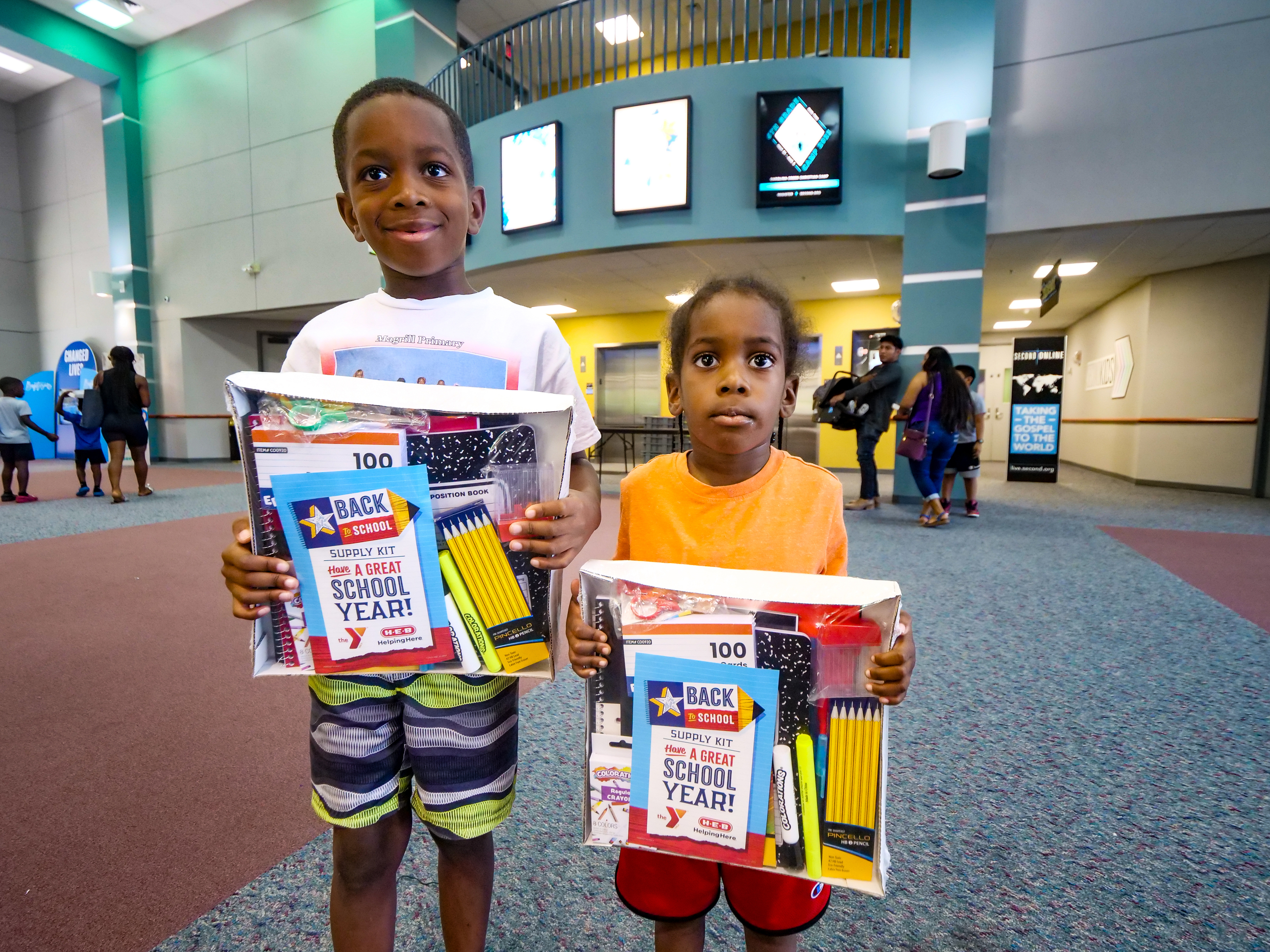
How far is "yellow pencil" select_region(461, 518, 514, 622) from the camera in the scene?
0.61m

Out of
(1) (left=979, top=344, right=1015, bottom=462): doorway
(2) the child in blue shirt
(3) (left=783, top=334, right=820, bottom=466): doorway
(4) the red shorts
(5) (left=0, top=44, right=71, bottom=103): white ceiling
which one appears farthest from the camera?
(1) (left=979, top=344, right=1015, bottom=462): doorway

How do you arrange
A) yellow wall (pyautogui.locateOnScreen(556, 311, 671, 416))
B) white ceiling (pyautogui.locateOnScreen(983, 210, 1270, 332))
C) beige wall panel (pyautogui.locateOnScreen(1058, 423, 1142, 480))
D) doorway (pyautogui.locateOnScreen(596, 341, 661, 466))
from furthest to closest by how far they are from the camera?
doorway (pyautogui.locateOnScreen(596, 341, 661, 466))
yellow wall (pyautogui.locateOnScreen(556, 311, 671, 416))
beige wall panel (pyautogui.locateOnScreen(1058, 423, 1142, 480))
white ceiling (pyautogui.locateOnScreen(983, 210, 1270, 332))

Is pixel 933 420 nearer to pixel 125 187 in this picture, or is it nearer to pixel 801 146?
pixel 801 146

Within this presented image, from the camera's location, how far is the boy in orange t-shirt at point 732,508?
75 centimetres

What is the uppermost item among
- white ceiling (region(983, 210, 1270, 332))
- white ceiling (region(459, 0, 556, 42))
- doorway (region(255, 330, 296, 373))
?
white ceiling (region(459, 0, 556, 42))

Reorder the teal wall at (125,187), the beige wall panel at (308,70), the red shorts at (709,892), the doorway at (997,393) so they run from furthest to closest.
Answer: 1. the doorway at (997,393)
2. the teal wall at (125,187)
3. the beige wall panel at (308,70)
4. the red shorts at (709,892)

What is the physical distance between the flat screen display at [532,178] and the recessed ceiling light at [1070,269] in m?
5.25

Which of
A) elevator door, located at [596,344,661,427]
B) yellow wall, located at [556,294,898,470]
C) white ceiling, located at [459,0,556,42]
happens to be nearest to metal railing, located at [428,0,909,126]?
white ceiling, located at [459,0,556,42]

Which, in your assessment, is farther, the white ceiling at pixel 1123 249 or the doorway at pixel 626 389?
the doorway at pixel 626 389

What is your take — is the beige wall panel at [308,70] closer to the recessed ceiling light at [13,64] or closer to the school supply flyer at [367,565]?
the recessed ceiling light at [13,64]

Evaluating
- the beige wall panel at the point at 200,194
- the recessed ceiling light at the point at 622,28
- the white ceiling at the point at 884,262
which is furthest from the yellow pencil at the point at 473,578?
the beige wall panel at the point at 200,194

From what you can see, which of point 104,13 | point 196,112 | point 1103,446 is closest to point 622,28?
point 196,112

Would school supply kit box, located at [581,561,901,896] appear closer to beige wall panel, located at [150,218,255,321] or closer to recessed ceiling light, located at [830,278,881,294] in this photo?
recessed ceiling light, located at [830,278,881,294]

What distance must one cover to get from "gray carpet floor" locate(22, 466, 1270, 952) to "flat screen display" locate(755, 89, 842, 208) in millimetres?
4274
